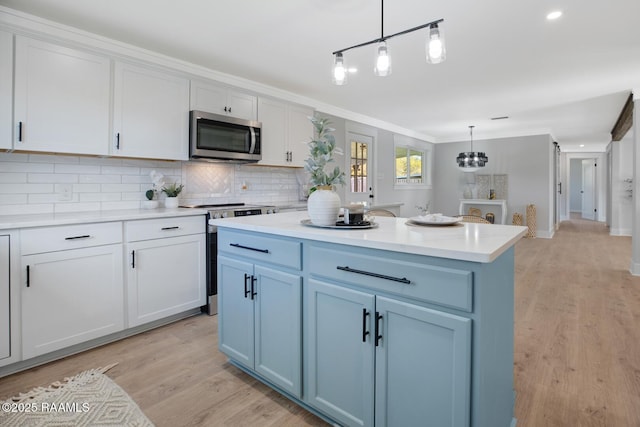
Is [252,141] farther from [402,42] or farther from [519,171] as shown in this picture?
[519,171]

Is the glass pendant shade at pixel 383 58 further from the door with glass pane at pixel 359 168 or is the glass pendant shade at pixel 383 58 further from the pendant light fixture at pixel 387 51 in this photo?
the door with glass pane at pixel 359 168

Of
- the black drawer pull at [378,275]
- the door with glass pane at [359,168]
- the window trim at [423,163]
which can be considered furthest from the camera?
the window trim at [423,163]

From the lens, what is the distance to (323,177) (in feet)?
5.87

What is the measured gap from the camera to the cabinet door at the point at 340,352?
4.56 ft

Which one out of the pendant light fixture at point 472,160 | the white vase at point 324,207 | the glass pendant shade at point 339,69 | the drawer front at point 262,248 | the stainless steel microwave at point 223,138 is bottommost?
the drawer front at point 262,248

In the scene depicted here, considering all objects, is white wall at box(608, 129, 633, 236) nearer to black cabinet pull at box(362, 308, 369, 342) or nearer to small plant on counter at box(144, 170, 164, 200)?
black cabinet pull at box(362, 308, 369, 342)

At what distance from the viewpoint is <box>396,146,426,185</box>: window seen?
7.49m

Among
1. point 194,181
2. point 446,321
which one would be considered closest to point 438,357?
point 446,321

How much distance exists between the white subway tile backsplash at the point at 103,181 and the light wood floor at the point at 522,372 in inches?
47.8

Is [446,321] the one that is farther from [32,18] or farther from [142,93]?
[32,18]

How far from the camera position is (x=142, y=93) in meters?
2.92

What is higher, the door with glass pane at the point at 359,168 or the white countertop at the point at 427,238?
the door with glass pane at the point at 359,168

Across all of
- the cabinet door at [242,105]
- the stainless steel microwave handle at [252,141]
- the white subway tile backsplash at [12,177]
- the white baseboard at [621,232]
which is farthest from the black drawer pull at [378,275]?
the white baseboard at [621,232]

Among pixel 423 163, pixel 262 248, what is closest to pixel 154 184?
pixel 262 248
